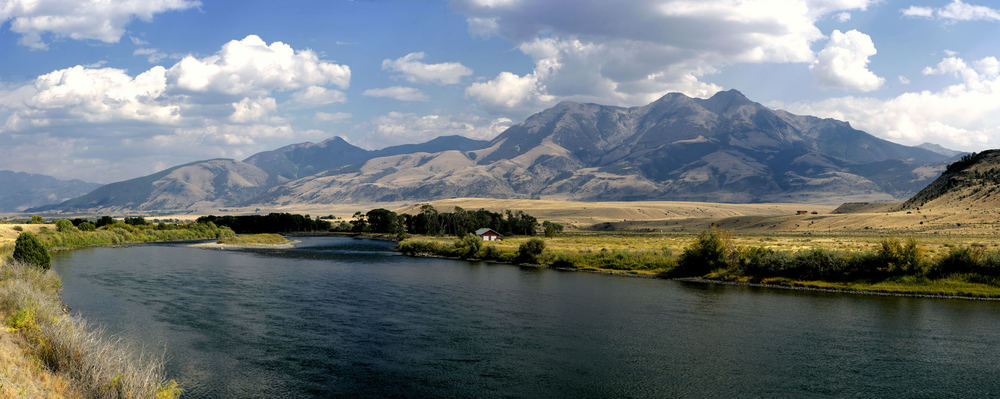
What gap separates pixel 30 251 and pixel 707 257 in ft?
253

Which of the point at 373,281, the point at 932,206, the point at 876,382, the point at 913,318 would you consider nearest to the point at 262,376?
the point at 876,382

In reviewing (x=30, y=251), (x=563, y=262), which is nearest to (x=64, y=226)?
(x=30, y=251)

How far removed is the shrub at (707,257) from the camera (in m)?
71.9

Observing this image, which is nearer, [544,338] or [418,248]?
[544,338]

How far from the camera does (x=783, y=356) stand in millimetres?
34625

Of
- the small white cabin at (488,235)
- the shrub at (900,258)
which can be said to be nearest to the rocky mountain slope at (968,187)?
the shrub at (900,258)

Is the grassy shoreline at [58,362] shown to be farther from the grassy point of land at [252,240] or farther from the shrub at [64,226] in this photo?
the shrub at [64,226]

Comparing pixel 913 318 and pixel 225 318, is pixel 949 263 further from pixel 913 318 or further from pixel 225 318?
pixel 225 318

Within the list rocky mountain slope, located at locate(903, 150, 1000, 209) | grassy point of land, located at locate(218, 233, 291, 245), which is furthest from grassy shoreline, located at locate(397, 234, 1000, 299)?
grassy point of land, located at locate(218, 233, 291, 245)

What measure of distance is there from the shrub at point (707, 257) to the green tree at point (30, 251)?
7283 cm

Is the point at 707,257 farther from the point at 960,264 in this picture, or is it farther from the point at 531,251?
the point at 531,251

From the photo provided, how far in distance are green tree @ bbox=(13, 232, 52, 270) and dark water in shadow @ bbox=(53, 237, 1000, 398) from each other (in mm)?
3926

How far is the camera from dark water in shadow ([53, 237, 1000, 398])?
97.6ft

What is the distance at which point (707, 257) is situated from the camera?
72375 millimetres
